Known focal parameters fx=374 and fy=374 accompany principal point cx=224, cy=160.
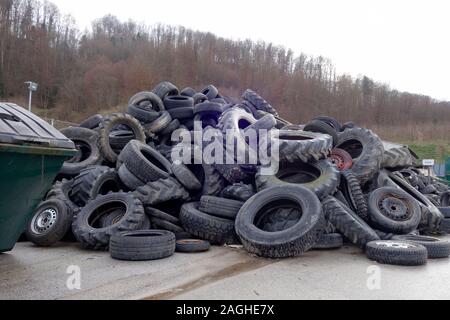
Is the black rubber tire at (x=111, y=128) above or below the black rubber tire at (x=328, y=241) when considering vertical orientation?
above

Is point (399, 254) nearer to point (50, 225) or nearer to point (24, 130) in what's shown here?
point (24, 130)

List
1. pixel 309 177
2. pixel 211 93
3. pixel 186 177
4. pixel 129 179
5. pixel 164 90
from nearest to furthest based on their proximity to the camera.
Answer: pixel 186 177
pixel 129 179
pixel 309 177
pixel 164 90
pixel 211 93

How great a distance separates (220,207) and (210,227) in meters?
0.35

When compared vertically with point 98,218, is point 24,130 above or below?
above

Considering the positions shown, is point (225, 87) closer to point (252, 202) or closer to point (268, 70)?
point (268, 70)

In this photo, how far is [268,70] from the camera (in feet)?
172

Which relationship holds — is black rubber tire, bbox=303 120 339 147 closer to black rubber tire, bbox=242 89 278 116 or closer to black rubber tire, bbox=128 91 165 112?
black rubber tire, bbox=242 89 278 116

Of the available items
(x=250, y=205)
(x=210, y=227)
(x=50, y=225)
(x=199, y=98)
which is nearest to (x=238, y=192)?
(x=250, y=205)

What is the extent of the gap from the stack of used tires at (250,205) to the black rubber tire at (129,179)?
21 mm

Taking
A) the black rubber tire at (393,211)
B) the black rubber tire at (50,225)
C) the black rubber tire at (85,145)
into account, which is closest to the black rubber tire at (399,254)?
the black rubber tire at (393,211)

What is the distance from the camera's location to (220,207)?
577 centimetres

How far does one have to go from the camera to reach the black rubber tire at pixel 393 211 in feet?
19.5

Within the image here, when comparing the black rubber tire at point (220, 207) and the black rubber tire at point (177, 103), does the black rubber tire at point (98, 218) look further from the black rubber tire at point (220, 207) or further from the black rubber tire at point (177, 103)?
the black rubber tire at point (177, 103)
